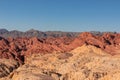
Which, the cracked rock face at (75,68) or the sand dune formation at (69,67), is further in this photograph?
the sand dune formation at (69,67)

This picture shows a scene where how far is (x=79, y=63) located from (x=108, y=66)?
15887 mm

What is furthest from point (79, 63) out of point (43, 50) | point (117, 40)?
point (117, 40)

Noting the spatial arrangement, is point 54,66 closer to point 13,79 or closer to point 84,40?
point 13,79

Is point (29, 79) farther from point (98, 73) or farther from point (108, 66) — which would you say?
point (108, 66)

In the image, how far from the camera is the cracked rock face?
84562 millimetres

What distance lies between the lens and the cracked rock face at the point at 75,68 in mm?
84562

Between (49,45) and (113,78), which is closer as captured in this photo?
(113,78)

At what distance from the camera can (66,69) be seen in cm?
10806

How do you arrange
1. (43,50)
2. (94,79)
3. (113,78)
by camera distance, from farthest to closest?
(43,50), (94,79), (113,78)

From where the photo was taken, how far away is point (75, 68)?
108m

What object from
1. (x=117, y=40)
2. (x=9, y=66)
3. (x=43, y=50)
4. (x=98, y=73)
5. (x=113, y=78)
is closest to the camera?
(x=113, y=78)

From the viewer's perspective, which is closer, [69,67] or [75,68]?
[75,68]

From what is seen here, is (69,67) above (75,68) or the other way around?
above

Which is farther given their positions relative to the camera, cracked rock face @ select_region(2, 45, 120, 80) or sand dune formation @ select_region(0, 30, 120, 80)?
sand dune formation @ select_region(0, 30, 120, 80)
